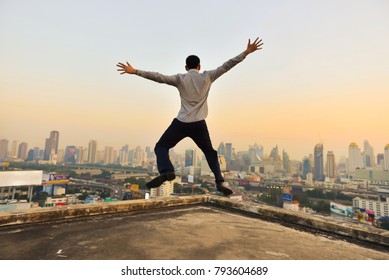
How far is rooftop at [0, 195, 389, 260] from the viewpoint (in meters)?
2.02

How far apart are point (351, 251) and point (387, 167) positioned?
119838 mm

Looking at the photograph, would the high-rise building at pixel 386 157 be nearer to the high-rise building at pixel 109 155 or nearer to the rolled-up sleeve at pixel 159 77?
the rolled-up sleeve at pixel 159 77

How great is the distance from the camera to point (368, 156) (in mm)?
118375

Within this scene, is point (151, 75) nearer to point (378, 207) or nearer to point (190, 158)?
point (378, 207)

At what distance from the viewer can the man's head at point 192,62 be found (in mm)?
3248

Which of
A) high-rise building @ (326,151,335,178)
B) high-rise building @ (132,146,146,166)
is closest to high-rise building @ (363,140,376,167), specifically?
high-rise building @ (326,151,335,178)

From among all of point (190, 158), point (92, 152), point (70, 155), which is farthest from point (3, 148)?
point (190, 158)

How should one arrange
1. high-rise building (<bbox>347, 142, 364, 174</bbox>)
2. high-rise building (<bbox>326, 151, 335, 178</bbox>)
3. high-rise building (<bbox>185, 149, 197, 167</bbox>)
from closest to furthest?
high-rise building (<bbox>185, 149, 197, 167</bbox>)
high-rise building (<bbox>326, 151, 335, 178</bbox>)
high-rise building (<bbox>347, 142, 364, 174</bbox>)

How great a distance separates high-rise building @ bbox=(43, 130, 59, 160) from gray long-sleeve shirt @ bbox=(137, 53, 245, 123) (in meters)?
153

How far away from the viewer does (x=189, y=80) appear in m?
3.12

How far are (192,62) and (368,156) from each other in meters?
149

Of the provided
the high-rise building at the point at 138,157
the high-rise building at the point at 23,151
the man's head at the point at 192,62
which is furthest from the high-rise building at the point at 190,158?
the high-rise building at the point at 23,151

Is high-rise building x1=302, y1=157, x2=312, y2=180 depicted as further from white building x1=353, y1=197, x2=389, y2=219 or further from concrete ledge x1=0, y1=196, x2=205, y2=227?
concrete ledge x1=0, y1=196, x2=205, y2=227


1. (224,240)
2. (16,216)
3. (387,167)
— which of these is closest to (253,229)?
(224,240)
